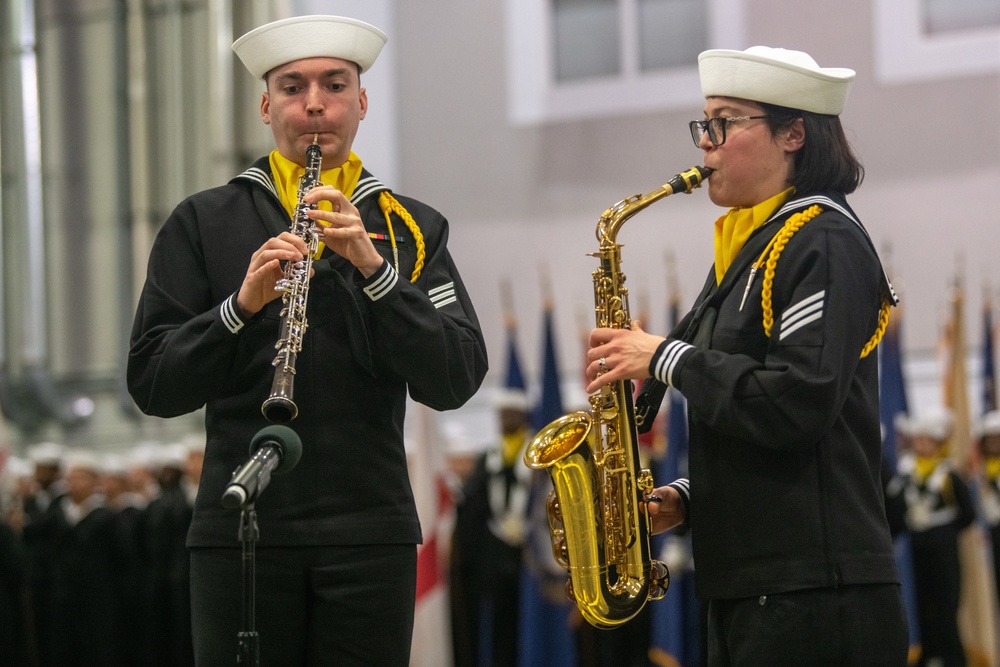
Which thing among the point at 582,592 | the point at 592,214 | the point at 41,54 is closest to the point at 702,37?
the point at 592,214

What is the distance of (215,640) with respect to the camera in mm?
2605

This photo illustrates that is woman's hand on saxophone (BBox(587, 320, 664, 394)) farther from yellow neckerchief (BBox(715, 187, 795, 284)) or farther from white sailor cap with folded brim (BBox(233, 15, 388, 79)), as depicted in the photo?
white sailor cap with folded brim (BBox(233, 15, 388, 79))

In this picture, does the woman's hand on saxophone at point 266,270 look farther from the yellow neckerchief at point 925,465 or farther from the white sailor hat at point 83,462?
the white sailor hat at point 83,462

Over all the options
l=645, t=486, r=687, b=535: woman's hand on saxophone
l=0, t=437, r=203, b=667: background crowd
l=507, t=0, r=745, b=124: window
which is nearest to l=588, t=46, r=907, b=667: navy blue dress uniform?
l=645, t=486, r=687, b=535: woman's hand on saxophone

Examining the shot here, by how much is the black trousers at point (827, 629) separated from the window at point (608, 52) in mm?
8303

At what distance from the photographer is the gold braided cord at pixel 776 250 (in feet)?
9.04

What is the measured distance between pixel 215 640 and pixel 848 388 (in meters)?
1.41

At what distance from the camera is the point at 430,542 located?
911 cm

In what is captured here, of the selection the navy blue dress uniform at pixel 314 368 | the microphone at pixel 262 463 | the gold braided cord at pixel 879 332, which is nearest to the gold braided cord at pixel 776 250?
the gold braided cord at pixel 879 332

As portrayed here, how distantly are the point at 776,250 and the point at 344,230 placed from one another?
94 centimetres

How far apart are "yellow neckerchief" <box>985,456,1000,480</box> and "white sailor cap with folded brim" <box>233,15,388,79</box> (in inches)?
273

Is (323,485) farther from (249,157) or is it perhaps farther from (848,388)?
(249,157)

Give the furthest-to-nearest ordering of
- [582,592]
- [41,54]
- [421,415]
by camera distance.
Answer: [41,54] → [421,415] → [582,592]

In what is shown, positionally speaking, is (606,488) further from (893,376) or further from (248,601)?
(893,376)
